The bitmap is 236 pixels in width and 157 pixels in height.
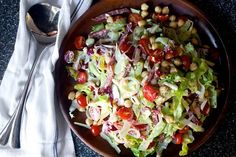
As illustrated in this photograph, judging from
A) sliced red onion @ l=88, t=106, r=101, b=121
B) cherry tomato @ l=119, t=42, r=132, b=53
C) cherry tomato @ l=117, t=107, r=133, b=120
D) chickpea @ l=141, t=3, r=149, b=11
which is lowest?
sliced red onion @ l=88, t=106, r=101, b=121

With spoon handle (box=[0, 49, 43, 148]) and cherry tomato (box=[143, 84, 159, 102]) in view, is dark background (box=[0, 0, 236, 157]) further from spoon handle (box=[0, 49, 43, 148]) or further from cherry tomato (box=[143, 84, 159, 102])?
spoon handle (box=[0, 49, 43, 148])

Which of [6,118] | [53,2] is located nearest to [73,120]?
[6,118]

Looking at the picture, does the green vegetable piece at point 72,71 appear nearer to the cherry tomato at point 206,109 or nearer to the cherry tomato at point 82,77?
the cherry tomato at point 82,77

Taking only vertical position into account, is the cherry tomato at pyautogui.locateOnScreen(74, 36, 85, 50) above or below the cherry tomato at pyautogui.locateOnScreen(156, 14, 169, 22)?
below

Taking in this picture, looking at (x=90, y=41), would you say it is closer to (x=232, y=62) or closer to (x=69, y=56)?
(x=69, y=56)

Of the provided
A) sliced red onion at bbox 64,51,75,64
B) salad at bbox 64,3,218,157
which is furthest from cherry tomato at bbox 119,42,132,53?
sliced red onion at bbox 64,51,75,64
